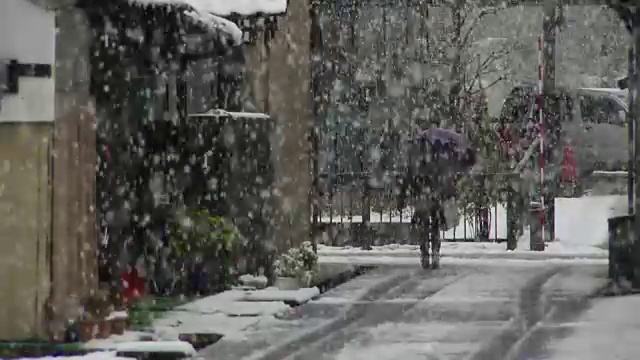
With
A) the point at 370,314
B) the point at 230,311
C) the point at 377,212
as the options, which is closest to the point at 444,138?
the point at 370,314

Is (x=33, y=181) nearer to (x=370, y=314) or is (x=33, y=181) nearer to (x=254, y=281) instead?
(x=370, y=314)

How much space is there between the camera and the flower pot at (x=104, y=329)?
34.2 ft

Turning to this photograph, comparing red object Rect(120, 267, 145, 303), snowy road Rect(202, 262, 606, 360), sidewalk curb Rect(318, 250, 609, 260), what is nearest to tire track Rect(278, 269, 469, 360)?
snowy road Rect(202, 262, 606, 360)

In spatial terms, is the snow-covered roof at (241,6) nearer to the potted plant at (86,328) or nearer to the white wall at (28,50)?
the white wall at (28,50)

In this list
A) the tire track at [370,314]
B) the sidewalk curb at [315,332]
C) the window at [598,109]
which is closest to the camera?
the sidewalk curb at [315,332]

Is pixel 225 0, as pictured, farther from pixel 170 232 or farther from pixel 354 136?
pixel 354 136

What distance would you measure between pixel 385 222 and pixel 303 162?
4522mm

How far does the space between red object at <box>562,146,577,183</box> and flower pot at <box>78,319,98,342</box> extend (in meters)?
15.1

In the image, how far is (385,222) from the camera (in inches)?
826

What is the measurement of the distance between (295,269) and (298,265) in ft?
0.20

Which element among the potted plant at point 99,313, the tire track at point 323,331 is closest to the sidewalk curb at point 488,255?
the tire track at point 323,331

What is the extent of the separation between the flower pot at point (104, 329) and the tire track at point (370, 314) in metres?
1.65

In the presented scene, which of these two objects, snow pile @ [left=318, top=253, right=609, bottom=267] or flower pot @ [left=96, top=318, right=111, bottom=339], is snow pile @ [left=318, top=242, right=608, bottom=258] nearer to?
snow pile @ [left=318, top=253, right=609, bottom=267]

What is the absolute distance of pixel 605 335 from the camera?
1020cm
